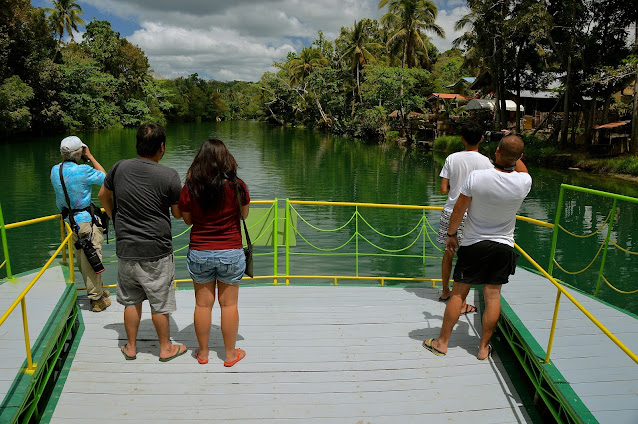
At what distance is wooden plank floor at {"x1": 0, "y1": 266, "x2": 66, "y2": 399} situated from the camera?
2.90 meters

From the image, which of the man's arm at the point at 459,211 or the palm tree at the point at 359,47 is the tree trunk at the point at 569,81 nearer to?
the palm tree at the point at 359,47

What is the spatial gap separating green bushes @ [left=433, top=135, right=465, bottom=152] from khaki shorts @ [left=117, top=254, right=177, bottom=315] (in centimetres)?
3065

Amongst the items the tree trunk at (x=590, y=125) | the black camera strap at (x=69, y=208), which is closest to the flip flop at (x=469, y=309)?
the black camera strap at (x=69, y=208)

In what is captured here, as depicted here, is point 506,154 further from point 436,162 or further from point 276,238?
point 436,162

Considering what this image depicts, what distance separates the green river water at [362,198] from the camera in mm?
10820

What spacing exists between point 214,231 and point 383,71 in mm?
37987

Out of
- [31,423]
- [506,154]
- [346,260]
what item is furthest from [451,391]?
[346,260]

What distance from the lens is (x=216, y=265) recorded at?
10.5ft

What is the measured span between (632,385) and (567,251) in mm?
10637

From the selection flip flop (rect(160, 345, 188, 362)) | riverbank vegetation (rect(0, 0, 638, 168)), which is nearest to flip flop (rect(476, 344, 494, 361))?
flip flop (rect(160, 345, 188, 362))

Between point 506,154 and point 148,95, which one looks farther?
point 148,95

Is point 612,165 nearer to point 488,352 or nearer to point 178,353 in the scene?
point 488,352

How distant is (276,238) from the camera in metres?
5.43

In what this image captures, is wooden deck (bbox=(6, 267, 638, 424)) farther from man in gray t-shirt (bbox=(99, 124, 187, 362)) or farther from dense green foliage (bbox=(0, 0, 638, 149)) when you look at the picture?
dense green foliage (bbox=(0, 0, 638, 149))
